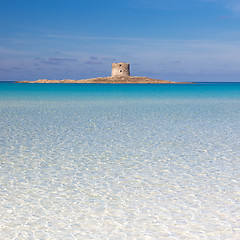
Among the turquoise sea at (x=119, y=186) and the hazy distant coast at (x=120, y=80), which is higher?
the hazy distant coast at (x=120, y=80)

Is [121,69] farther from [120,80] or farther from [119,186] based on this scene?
[119,186]

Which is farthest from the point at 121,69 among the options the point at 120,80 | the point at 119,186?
the point at 119,186

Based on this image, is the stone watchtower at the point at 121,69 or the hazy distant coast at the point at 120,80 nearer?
the stone watchtower at the point at 121,69

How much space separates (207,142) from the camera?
953 cm

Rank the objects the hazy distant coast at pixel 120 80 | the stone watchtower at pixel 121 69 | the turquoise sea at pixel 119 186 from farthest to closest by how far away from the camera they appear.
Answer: the hazy distant coast at pixel 120 80, the stone watchtower at pixel 121 69, the turquoise sea at pixel 119 186

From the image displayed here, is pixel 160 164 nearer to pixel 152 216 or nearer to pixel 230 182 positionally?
pixel 230 182

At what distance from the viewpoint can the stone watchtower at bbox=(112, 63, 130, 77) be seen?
101 m

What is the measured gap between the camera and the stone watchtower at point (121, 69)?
331 feet

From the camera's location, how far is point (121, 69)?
101 meters

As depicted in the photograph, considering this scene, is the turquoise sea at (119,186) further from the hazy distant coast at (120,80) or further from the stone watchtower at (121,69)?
the hazy distant coast at (120,80)

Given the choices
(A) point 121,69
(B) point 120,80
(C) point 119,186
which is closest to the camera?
(C) point 119,186

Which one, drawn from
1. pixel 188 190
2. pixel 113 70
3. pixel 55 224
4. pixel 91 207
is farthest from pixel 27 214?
pixel 113 70

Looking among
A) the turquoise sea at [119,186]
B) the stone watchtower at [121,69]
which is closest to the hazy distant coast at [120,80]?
the stone watchtower at [121,69]

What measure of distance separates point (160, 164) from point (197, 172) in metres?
0.82
